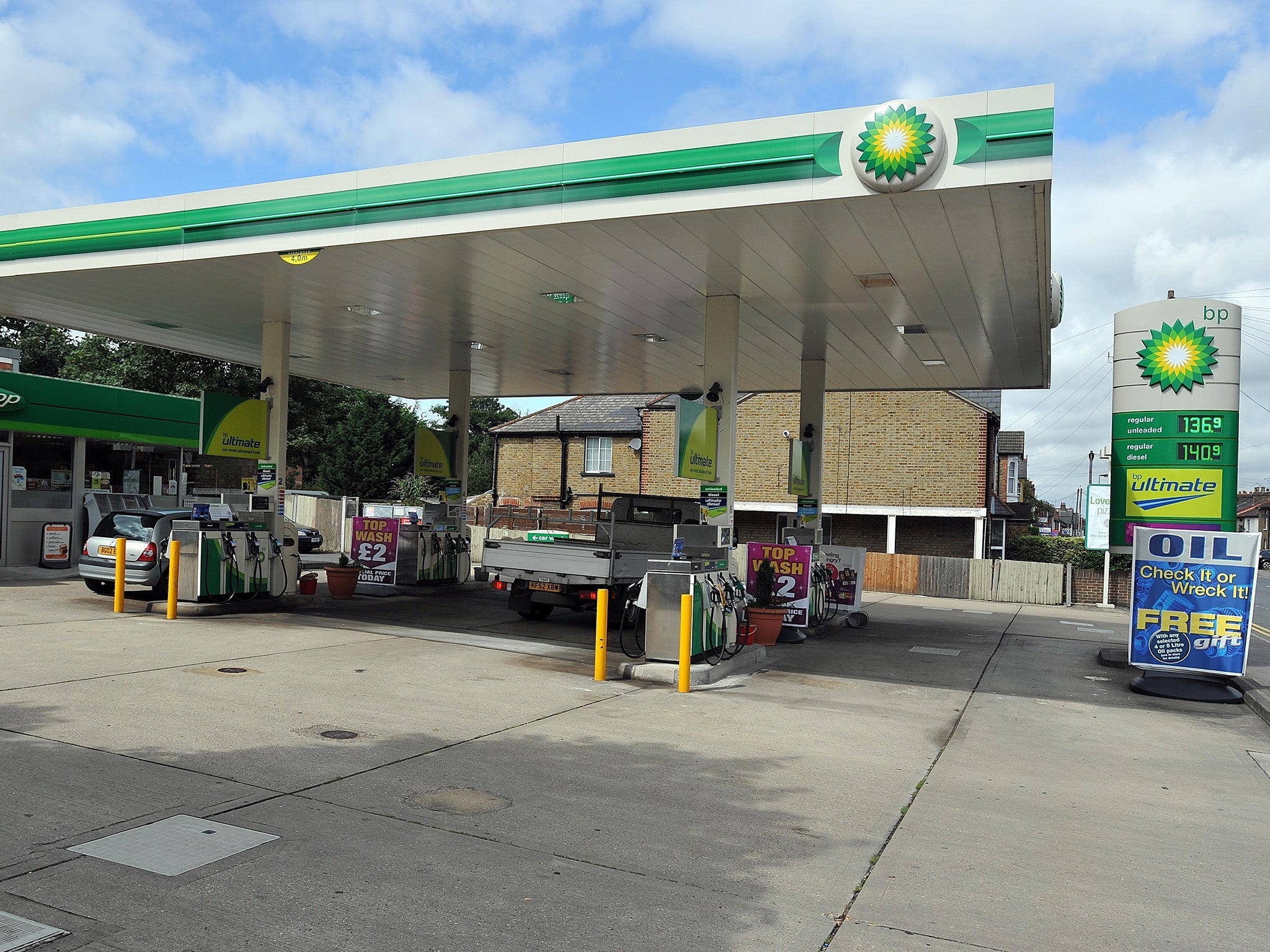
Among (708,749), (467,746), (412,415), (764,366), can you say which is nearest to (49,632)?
(467,746)

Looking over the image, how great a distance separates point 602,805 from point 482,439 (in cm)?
Answer: 7350

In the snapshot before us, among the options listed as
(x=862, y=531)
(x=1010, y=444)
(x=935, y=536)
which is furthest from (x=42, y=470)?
(x=1010, y=444)

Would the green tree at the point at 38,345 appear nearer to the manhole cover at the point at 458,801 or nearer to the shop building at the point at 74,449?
the shop building at the point at 74,449

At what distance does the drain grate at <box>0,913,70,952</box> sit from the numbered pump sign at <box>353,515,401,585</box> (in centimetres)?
1557

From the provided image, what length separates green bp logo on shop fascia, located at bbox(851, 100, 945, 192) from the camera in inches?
336

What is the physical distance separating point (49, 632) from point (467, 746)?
735 cm

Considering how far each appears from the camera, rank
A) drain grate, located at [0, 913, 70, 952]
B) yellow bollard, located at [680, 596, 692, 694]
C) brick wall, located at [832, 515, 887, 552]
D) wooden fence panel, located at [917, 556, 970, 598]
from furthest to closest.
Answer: brick wall, located at [832, 515, 887, 552]
wooden fence panel, located at [917, 556, 970, 598]
yellow bollard, located at [680, 596, 692, 694]
drain grate, located at [0, 913, 70, 952]

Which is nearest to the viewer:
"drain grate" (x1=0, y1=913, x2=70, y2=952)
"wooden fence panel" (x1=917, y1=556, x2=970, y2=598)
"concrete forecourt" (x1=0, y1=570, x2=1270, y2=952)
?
"drain grate" (x1=0, y1=913, x2=70, y2=952)

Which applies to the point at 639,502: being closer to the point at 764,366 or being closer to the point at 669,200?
the point at 764,366

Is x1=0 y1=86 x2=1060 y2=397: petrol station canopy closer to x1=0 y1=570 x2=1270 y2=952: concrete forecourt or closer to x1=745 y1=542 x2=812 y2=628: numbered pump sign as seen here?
x1=745 y1=542 x2=812 y2=628: numbered pump sign

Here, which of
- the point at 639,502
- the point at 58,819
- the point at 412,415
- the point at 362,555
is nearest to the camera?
the point at 58,819

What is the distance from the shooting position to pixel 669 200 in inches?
380

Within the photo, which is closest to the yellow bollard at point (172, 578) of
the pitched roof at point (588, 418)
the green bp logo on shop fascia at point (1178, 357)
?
the green bp logo on shop fascia at point (1178, 357)

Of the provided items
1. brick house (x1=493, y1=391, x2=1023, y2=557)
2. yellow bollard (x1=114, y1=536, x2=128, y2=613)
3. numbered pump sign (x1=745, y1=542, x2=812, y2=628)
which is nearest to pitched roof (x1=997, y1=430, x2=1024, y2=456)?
brick house (x1=493, y1=391, x2=1023, y2=557)
